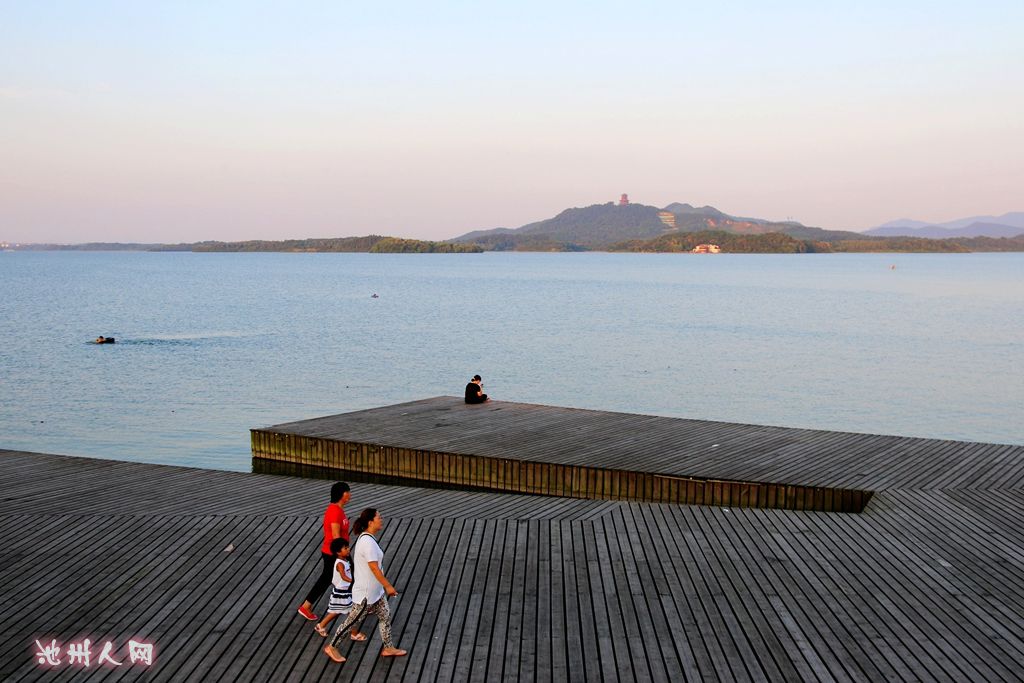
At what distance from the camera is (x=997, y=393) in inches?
1582

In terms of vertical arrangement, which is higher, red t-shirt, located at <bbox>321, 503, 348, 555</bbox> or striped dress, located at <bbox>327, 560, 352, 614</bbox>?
red t-shirt, located at <bbox>321, 503, 348, 555</bbox>

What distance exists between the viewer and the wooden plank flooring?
16.8 m

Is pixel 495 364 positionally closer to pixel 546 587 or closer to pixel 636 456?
pixel 636 456

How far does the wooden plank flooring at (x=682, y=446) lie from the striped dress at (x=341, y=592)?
9.51 meters

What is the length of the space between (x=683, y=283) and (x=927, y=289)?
35042 millimetres

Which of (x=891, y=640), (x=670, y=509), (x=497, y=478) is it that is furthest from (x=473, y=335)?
(x=891, y=640)

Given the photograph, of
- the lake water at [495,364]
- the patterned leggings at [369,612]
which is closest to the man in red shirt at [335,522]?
the patterned leggings at [369,612]

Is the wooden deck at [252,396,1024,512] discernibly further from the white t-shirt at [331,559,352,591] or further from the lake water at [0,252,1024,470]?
the white t-shirt at [331,559,352,591]

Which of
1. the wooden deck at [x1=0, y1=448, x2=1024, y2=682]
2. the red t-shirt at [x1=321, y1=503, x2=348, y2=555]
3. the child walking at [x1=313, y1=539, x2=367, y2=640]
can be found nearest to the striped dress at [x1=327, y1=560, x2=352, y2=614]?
the child walking at [x1=313, y1=539, x2=367, y2=640]

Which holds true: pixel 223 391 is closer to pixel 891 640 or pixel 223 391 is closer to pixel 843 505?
pixel 843 505

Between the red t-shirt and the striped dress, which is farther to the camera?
the red t-shirt

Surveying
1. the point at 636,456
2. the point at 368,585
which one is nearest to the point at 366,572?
the point at 368,585

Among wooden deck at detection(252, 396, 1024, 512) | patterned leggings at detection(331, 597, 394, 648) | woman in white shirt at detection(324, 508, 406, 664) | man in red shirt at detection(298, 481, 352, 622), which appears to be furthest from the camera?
wooden deck at detection(252, 396, 1024, 512)

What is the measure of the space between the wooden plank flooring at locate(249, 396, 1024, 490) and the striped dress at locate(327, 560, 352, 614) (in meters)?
9.51
